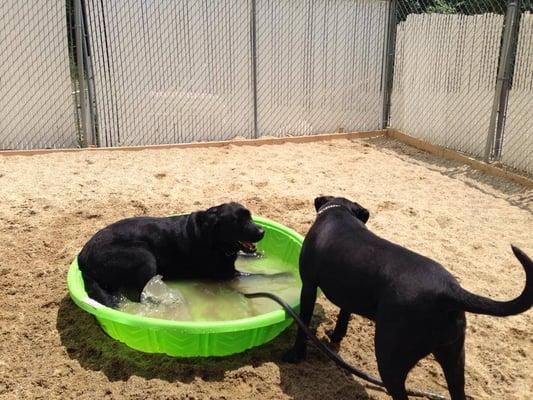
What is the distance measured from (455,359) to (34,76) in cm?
830

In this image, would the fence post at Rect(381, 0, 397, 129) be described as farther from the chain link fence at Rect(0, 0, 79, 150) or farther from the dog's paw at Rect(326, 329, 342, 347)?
the dog's paw at Rect(326, 329, 342, 347)

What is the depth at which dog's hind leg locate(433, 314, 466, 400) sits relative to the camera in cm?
288

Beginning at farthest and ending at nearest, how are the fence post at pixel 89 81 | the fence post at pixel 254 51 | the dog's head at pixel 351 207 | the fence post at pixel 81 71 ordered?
the fence post at pixel 254 51 → the fence post at pixel 89 81 → the fence post at pixel 81 71 → the dog's head at pixel 351 207

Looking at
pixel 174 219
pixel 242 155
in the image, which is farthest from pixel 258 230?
pixel 242 155

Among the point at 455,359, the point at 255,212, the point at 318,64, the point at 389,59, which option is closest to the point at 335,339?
the point at 455,359

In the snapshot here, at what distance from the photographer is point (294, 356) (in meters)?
3.79

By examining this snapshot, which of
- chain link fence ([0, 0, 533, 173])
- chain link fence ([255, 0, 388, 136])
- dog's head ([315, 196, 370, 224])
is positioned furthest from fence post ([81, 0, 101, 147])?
dog's head ([315, 196, 370, 224])

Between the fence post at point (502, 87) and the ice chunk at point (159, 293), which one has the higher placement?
the fence post at point (502, 87)

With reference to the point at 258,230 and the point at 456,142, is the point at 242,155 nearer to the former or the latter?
the point at 456,142

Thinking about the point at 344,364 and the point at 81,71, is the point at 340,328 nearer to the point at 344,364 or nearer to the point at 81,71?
the point at 344,364

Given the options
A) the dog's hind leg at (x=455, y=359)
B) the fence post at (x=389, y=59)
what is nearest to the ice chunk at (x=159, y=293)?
the dog's hind leg at (x=455, y=359)

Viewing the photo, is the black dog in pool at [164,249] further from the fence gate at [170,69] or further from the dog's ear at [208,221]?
the fence gate at [170,69]

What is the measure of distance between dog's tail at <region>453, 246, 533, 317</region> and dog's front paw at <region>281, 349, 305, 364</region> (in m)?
1.40

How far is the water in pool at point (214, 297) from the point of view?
446 centimetres
